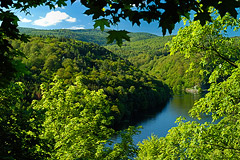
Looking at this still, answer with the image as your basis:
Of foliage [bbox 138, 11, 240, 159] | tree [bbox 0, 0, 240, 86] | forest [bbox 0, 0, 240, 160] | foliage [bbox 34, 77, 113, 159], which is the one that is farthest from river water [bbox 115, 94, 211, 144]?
tree [bbox 0, 0, 240, 86]

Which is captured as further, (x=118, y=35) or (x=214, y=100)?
(x=214, y=100)

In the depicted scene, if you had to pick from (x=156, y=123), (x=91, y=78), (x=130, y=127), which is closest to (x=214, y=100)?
(x=130, y=127)

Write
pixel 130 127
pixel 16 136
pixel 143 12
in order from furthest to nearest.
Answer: pixel 130 127 < pixel 16 136 < pixel 143 12

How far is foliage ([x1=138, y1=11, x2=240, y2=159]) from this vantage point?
5.94m

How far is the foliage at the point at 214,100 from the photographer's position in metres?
5.94

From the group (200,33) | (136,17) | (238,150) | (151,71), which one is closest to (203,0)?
(136,17)

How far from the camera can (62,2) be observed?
10.3ft

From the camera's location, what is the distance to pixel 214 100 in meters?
6.27

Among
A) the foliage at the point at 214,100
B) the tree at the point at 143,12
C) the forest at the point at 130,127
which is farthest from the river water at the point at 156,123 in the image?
the tree at the point at 143,12

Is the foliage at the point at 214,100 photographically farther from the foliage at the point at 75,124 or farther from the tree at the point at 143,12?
the tree at the point at 143,12

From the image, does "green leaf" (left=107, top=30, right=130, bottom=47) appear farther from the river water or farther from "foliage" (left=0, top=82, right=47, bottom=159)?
the river water

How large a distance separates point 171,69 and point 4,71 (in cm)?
16240

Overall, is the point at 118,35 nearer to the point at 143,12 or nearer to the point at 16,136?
the point at 143,12

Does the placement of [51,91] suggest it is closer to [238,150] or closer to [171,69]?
[238,150]
